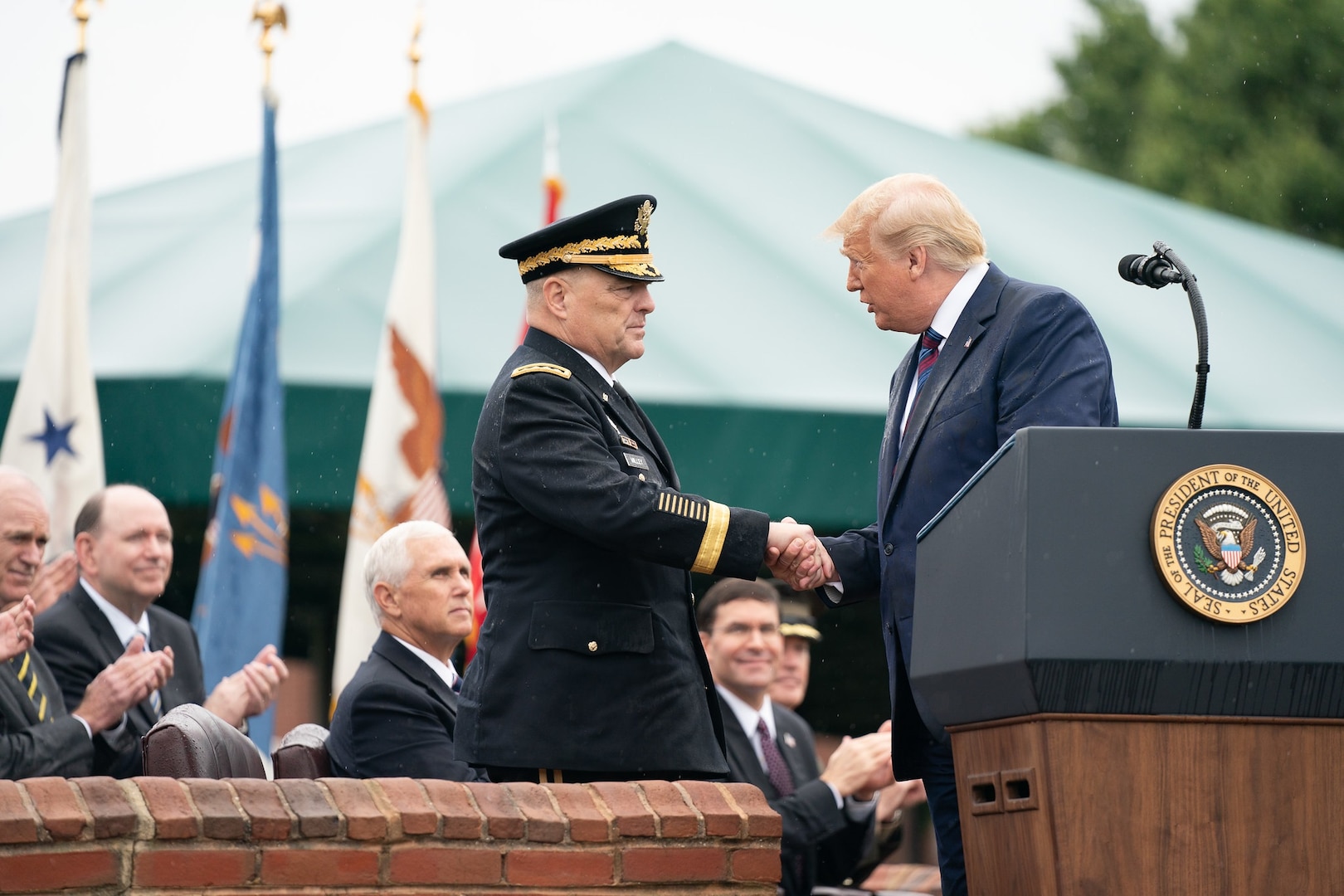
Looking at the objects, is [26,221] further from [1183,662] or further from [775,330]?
[1183,662]

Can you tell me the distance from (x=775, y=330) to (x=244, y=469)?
283 centimetres

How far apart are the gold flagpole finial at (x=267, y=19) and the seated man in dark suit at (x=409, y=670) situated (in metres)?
3.24

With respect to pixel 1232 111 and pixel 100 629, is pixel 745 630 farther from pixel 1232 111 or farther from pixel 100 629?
pixel 1232 111

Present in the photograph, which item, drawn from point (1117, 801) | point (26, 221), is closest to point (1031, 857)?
point (1117, 801)

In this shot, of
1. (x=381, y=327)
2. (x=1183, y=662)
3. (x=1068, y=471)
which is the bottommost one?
(x=1183, y=662)

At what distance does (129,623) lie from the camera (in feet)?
18.9

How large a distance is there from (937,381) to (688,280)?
5.82 meters

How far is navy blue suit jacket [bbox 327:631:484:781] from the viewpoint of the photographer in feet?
14.4

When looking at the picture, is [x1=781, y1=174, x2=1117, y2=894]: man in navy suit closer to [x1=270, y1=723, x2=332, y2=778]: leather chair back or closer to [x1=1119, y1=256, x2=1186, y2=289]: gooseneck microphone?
[x1=1119, y1=256, x2=1186, y2=289]: gooseneck microphone

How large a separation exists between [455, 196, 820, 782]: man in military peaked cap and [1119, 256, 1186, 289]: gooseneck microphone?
0.89m

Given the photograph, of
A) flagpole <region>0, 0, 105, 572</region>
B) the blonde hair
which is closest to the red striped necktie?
the blonde hair

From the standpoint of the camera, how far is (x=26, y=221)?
423 inches

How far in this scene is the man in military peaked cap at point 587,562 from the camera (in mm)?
3375

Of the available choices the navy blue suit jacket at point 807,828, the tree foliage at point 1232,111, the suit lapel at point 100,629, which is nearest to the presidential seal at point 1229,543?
the navy blue suit jacket at point 807,828
